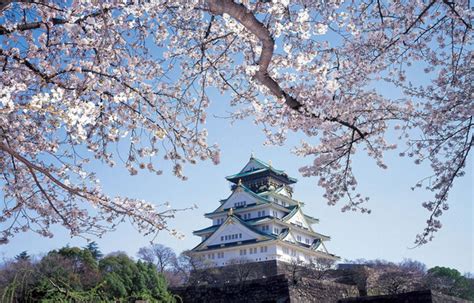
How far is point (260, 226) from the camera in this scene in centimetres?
3173

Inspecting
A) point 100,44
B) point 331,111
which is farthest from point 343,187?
point 100,44

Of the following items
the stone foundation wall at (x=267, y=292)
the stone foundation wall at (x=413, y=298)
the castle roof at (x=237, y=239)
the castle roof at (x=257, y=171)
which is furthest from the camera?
the castle roof at (x=257, y=171)

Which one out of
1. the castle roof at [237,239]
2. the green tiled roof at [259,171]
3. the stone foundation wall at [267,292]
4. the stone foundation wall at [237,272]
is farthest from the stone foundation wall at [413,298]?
the green tiled roof at [259,171]

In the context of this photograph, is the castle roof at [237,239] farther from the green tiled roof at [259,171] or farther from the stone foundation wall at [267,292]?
the stone foundation wall at [267,292]

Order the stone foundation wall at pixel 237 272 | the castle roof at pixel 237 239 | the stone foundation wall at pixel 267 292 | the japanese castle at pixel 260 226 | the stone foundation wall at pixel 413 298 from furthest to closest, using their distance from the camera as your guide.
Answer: the japanese castle at pixel 260 226, the castle roof at pixel 237 239, the stone foundation wall at pixel 237 272, the stone foundation wall at pixel 267 292, the stone foundation wall at pixel 413 298

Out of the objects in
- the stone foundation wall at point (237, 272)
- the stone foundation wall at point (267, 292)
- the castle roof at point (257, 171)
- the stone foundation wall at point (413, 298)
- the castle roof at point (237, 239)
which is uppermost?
the castle roof at point (257, 171)

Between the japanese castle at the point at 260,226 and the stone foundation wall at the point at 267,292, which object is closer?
the stone foundation wall at the point at 267,292

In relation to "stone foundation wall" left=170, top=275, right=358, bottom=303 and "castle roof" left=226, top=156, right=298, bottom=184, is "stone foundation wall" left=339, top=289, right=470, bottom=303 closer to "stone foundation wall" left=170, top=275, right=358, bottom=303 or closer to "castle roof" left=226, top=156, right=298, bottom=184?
"stone foundation wall" left=170, top=275, right=358, bottom=303

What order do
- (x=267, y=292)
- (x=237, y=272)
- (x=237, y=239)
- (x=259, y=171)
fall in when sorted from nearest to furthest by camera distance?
(x=267, y=292), (x=237, y=272), (x=237, y=239), (x=259, y=171)

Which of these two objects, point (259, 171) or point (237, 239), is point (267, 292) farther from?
point (259, 171)

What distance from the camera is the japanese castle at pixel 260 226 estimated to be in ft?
96.6

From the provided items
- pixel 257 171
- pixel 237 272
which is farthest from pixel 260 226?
pixel 237 272

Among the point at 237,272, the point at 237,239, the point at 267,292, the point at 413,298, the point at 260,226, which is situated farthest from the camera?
the point at 260,226

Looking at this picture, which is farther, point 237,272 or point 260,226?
point 260,226
